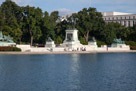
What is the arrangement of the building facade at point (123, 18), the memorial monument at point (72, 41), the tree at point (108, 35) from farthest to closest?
the building facade at point (123, 18) < the tree at point (108, 35) < the memorial monument at point (72, 41)

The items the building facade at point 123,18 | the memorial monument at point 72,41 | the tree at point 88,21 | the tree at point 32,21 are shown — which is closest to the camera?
the memorial monument at point 72,41

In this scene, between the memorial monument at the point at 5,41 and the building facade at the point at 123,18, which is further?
the building facade at the point at 123,18

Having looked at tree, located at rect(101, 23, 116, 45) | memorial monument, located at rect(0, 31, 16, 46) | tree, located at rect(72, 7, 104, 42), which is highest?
tree, located at rect(72, 7, 104, 42)

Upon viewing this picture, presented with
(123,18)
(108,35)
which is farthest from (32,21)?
(123,18)

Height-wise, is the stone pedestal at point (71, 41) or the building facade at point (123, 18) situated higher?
the building facade at point (123, 18)

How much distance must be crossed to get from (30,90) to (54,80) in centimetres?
531

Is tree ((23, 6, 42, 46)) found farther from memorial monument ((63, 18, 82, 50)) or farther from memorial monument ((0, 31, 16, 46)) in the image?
memorial monument ((0, 31, 16, 46))

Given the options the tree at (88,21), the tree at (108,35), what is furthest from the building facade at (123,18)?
the tree at (88,21)

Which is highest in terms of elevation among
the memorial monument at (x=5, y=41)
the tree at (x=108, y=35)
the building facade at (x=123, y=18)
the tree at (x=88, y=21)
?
the building facade at (x=123, y=18)

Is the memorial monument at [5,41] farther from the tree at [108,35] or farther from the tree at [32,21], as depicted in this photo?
the tree at [108,35]

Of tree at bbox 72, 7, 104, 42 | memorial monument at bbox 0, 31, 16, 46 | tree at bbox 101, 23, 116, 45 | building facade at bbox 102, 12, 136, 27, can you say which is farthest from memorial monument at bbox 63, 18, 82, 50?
building facade at bbox 102, 12, 136, 27

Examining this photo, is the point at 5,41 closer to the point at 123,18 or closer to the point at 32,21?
the point at 32,21

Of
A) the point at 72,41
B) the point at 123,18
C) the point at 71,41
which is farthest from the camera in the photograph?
the point at 123,18

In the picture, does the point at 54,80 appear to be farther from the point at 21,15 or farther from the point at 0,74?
the point at 21,15
